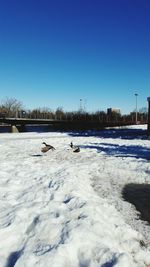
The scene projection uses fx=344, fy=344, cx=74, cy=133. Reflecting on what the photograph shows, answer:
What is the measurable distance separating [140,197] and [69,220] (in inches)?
115

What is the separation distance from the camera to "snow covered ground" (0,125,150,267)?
505 centimetres

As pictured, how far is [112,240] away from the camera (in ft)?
18.6

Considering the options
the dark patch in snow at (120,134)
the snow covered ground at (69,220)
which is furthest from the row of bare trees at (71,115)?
the snow covered ground at (69,220)

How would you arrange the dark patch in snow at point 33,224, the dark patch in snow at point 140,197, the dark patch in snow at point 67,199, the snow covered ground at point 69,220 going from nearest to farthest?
the snow covered ground at point 69,220 < the dark patch in snow at point 33,224 < the dark patch in snow at point 140,197 < the dark patch in snow at point 67,199

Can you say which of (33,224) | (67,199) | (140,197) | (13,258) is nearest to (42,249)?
(13,258)

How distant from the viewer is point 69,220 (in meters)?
6.47

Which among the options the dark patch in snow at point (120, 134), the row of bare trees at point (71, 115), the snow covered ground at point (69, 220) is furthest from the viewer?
the row of bare trees at point (71, 115)

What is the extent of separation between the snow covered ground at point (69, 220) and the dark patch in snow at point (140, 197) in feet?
0.64

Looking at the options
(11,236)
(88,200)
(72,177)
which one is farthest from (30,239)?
(72,177)

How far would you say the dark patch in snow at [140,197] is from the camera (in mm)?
7538

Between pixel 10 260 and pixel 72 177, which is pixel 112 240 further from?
pixel 72 177

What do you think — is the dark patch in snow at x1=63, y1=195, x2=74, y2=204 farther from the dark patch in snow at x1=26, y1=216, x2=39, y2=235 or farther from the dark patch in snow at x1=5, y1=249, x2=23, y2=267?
the dark patch in snow at x1=5, y1=249, x2=23, y2=267

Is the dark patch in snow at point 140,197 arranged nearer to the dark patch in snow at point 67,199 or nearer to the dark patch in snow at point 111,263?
the dark patch in snow at point 67,199

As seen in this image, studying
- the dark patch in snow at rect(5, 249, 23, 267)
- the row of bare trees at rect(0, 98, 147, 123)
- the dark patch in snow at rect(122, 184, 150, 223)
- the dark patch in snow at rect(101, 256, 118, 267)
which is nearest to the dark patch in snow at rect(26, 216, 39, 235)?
the dark patch in snow at rect(5, 249, 23, 267)
